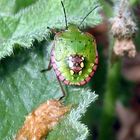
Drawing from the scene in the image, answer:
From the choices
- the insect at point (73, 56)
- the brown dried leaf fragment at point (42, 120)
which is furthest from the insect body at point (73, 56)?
the brown dried leaf fragment at point (42, 120)

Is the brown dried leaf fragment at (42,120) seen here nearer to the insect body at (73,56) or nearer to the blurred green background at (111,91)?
the insect body at (73,56)

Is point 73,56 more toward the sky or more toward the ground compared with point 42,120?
more toward the sky

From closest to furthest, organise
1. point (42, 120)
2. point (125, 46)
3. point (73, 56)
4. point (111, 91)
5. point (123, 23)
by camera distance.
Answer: point (42, 120)
point (73, 56)
point (123, 23)
point (125, 46)
point (111, 91)

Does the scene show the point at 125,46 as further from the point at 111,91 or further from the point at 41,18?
the point at 111,91

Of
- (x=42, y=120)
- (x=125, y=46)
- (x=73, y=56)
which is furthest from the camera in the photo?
(x=125, y=46)

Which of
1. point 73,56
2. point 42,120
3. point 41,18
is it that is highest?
point 41,18

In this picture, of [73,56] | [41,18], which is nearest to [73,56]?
[73,56]
